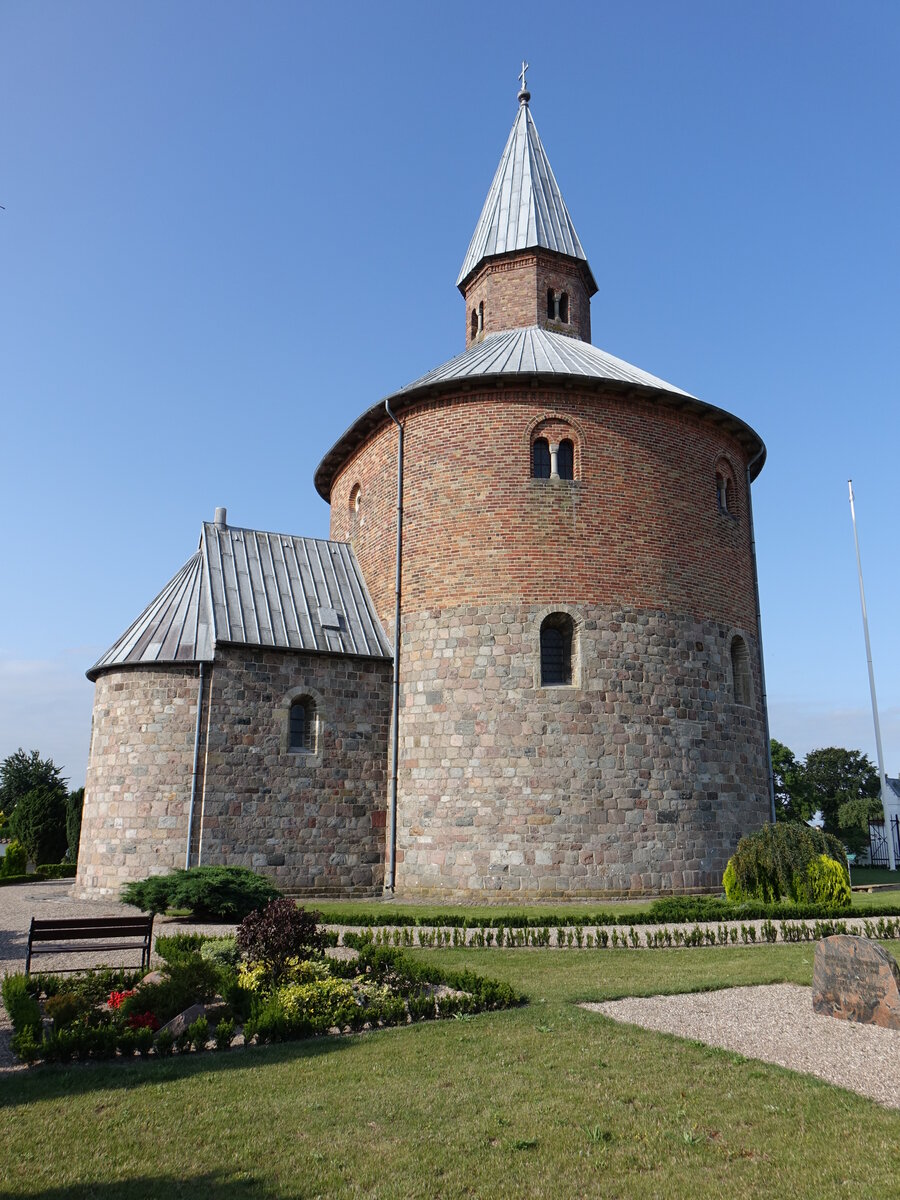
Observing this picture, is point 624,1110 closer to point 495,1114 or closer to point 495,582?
point 495,1114

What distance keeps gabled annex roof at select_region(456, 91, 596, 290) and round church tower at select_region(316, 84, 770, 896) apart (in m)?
5.52

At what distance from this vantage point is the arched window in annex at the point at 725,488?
1969 cm

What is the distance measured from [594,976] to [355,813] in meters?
8.77

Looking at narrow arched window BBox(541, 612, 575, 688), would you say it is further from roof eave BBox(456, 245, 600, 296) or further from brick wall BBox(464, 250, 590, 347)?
roof eave BBox(456, 245, 600, 296)

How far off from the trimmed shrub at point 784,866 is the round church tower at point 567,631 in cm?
166

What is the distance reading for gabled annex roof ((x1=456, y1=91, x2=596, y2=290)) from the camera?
24.0 metres

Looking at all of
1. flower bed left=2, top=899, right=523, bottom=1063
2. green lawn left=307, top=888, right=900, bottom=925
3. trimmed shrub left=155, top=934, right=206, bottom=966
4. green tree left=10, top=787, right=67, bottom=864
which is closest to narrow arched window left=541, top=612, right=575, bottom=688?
green lawn left=307, top=888, right=900, bottom=925

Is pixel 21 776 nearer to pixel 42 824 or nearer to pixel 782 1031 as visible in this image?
pixel 42 824

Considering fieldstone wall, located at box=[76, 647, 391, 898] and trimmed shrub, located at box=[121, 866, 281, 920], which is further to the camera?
fieldstone wall, located at box=[76, 647, 391, 898]

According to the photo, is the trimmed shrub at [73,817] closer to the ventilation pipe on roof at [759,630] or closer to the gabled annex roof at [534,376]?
the gabled annex roof at [534,376]

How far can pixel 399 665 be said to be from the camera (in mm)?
18094

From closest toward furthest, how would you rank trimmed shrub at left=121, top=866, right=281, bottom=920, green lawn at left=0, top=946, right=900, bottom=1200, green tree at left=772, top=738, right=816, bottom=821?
1. green lawn at left=0, top=946, right=900, bottom=1200
2. trimmed shrub at left=121, top=866, right=281, bottom=920
3. green tree at left=772, top=738, right=816, bottom=821

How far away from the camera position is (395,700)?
17984 mm

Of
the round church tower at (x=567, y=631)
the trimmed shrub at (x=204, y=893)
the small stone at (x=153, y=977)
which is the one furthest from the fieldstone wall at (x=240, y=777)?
the small stone at (x=153, y=977)
